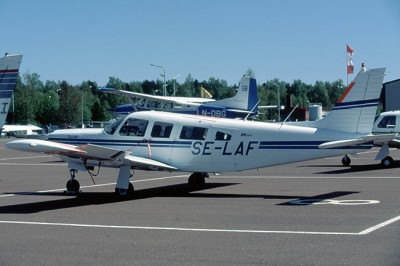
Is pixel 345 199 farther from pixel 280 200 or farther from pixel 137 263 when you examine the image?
pixel 137 263

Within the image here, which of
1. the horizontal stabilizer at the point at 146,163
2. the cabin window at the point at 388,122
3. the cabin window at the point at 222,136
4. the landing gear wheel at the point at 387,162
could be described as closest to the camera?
the horizontal stabilizer at the point at 146,163

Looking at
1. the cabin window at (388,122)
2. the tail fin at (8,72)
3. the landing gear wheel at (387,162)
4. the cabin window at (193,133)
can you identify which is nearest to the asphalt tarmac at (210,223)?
the cabin window at (193,133)

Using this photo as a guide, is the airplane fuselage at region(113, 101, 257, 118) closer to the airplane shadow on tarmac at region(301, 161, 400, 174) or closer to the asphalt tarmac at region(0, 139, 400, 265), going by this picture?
the airplane shadow on tarmac at region(301, 161, 400, 174)

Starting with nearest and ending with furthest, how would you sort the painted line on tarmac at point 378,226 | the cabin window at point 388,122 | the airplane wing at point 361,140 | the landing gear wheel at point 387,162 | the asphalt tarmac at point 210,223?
the asphalt tarmac at point 210,223
the painted line on tarmac at point 378,226
the airplane wing at point 361,140
the landing gear wheel at point 387,162
the cabin window at point 388,122

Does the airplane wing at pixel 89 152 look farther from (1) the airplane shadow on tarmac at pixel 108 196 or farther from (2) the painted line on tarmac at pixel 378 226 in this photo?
(2) the painted line on tarmac at pixel 378 226

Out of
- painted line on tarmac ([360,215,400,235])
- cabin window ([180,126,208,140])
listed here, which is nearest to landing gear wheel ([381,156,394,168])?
cabin window ([180,126,208,140])

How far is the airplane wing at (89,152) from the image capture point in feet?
45.5

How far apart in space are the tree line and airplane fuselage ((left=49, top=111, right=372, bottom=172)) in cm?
3800

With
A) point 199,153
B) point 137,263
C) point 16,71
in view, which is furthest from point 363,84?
point 16,71

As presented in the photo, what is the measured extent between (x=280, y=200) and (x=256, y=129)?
78.1 inches

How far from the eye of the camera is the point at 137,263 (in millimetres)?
8039

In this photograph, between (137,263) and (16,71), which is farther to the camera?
(16,71)

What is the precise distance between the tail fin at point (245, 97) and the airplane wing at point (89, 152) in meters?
26.7

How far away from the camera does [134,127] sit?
53.8 ft
